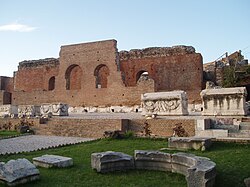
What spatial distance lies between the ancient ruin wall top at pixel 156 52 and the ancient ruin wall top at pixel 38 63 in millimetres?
7131

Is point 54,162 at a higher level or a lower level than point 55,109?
lower

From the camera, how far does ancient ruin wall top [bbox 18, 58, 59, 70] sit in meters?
27.8

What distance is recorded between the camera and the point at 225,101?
33.6 ft

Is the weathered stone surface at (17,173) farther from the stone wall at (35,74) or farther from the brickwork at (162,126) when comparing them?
the stone wall at (35,74)

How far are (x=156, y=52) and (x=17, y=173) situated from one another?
2046cm

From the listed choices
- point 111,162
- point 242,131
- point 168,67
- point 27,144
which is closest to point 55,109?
point 27,144

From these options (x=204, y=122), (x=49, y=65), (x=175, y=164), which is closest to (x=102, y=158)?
(x=175, y=164)

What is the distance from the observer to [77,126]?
38.8 feet

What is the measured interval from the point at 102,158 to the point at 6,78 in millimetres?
31708

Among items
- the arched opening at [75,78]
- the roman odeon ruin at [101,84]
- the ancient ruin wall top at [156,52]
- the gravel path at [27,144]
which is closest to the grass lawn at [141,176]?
the gravel path at [27,144]

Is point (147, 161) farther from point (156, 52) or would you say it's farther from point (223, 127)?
point (156, 52)

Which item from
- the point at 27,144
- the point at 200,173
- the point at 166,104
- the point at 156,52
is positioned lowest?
the point at 27,144

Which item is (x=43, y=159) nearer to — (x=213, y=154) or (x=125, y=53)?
(x=213, y=154)

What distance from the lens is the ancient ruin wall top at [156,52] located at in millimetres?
22469
